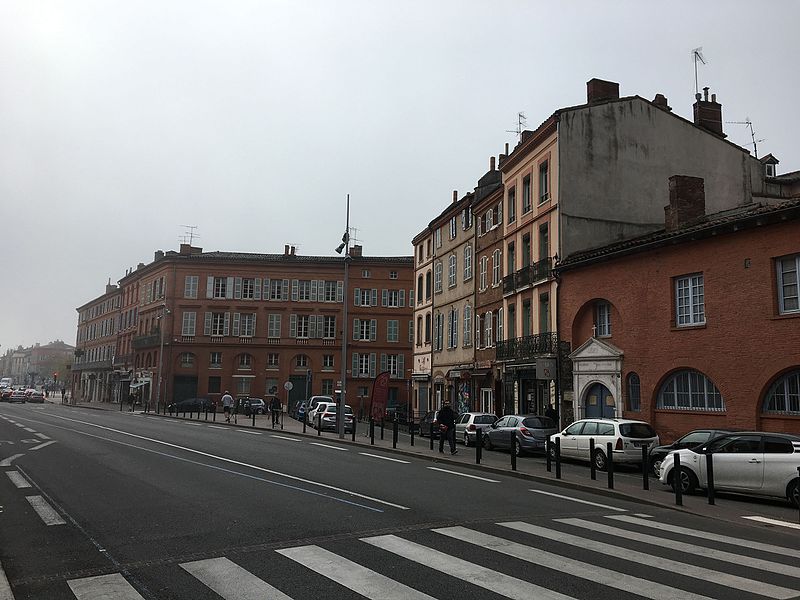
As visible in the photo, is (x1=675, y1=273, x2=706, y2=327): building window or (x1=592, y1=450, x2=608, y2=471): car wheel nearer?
(x1=592, y1=450, x2=608, y2=471): car wheel

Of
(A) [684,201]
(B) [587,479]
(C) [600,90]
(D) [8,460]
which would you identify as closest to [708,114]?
(C) [600,90]

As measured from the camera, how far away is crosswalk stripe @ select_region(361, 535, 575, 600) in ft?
19.7

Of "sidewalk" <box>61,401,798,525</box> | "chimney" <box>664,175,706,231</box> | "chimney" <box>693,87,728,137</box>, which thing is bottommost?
"sidewalk" <box>61,401,798,525</box>

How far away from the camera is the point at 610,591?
614 centimetres

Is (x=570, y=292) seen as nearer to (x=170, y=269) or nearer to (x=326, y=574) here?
(x=326, y=574)


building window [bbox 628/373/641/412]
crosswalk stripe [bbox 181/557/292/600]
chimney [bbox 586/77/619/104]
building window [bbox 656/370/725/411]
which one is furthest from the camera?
chimney [bbox 586/77/619/104]

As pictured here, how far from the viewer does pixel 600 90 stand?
3009cm

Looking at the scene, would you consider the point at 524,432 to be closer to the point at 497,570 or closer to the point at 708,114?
the point at 497,570

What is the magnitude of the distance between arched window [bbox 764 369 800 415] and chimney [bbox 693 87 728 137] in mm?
17949

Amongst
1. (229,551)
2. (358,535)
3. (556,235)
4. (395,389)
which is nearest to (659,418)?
(556,235)

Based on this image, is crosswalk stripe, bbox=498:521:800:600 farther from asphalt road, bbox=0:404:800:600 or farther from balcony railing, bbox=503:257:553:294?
balcony railing, bbox=503:257:553:294

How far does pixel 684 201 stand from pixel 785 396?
27.1 feet

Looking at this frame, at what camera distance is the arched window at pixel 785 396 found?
1727 cm

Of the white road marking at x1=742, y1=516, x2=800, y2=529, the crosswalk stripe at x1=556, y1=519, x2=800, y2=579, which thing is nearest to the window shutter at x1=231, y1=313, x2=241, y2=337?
the crosswalk stripe at x1=556, y1=519, x2=800, y2=579
